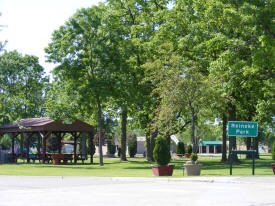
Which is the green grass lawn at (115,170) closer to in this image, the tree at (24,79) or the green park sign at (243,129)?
the green park sign at (243,129)

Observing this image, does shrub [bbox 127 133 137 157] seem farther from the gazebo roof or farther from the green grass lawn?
the green grass lawn

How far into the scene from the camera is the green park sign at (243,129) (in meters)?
23.0

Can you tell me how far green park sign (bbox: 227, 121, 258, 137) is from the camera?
75.4 ft

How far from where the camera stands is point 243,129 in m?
23.1

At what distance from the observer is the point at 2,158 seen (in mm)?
45156

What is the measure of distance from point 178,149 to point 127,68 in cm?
3305

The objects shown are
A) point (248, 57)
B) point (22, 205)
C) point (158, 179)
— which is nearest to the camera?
point (22, 205)

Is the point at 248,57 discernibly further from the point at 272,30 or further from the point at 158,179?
the point at 158,179

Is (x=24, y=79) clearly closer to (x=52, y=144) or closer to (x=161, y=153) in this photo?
(x=52, y=144)

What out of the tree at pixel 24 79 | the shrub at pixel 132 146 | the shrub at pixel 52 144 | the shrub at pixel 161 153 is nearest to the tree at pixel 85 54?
the shrub at pixel 161 153

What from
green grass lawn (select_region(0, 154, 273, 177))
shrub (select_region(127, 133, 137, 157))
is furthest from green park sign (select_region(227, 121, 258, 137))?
shrub (select_region(127, 133, 137, 157))

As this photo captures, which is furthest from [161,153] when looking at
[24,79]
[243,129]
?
[24,79]

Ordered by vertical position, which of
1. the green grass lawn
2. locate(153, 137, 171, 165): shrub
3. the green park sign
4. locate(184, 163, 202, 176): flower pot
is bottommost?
the green grass lawn

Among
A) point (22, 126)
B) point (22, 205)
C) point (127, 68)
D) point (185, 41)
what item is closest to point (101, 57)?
point (127, 68)
